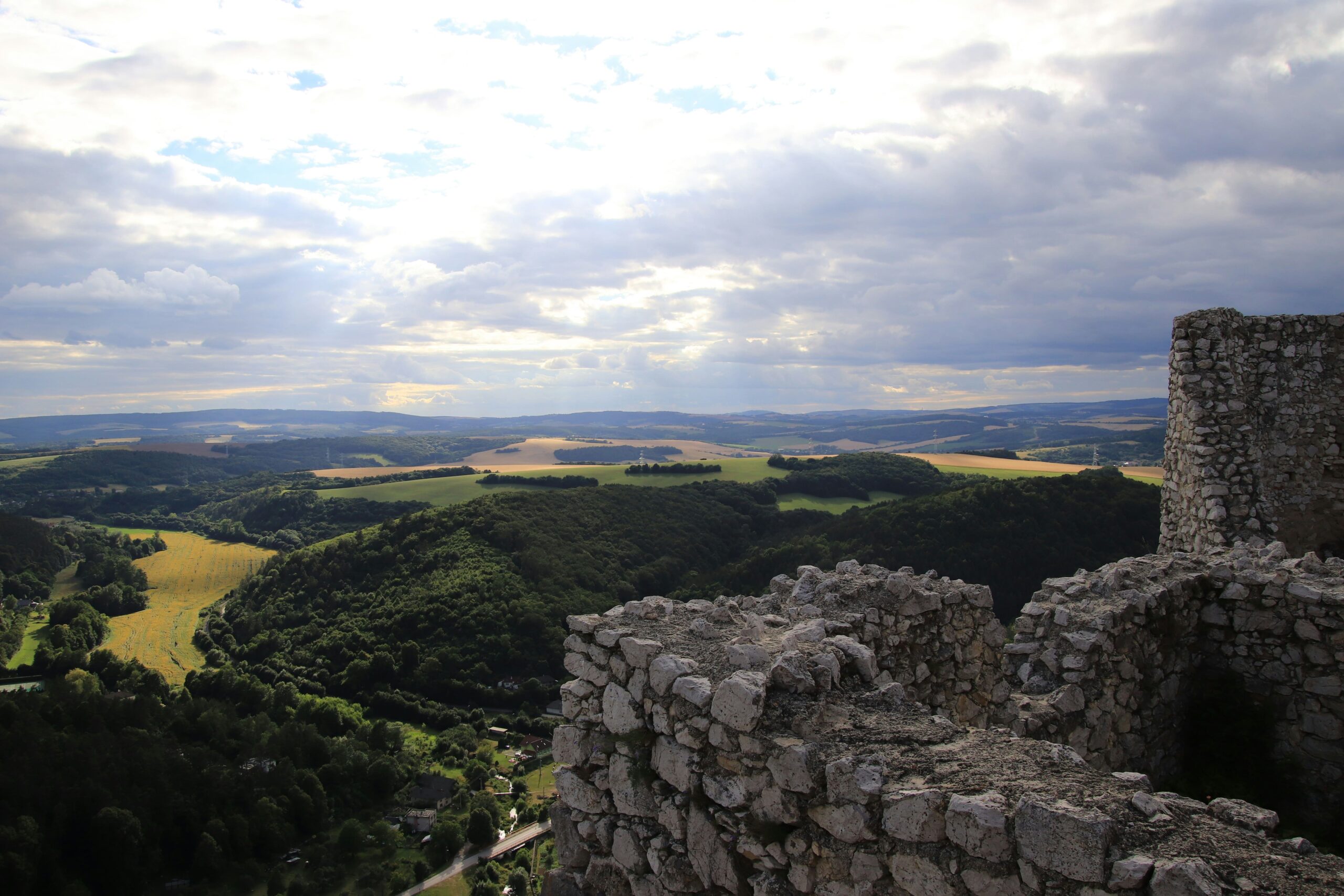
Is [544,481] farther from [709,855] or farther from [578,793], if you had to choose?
[709,855]

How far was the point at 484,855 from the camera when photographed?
49.4 m

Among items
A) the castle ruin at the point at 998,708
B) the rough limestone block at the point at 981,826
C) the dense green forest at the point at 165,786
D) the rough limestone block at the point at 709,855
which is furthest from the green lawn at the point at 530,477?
the rough limestone block at the point at 981,826

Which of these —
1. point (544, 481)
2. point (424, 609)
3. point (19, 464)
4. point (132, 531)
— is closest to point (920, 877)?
point (424, 609)

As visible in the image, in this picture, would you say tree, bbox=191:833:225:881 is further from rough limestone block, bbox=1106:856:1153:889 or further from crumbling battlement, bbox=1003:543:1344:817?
rough limestone block, bbox=1106:856:1153:889

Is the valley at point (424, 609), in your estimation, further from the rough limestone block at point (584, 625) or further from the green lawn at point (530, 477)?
the rough limestone block at point (584, 625)

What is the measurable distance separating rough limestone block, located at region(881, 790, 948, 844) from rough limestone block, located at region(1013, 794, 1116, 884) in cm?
40

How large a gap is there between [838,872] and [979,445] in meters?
167

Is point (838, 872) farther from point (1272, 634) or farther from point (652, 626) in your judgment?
point (1272, 634)

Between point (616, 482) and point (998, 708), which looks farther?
point (616, 482)

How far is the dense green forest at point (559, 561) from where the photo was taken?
39.3 metres

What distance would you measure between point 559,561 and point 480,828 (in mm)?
25906

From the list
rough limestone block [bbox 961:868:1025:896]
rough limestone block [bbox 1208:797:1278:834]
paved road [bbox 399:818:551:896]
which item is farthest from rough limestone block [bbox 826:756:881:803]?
paved road [bbox 399:818:551:896]

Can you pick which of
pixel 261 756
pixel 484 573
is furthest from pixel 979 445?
pixel 261 756

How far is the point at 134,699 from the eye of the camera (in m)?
57.0
